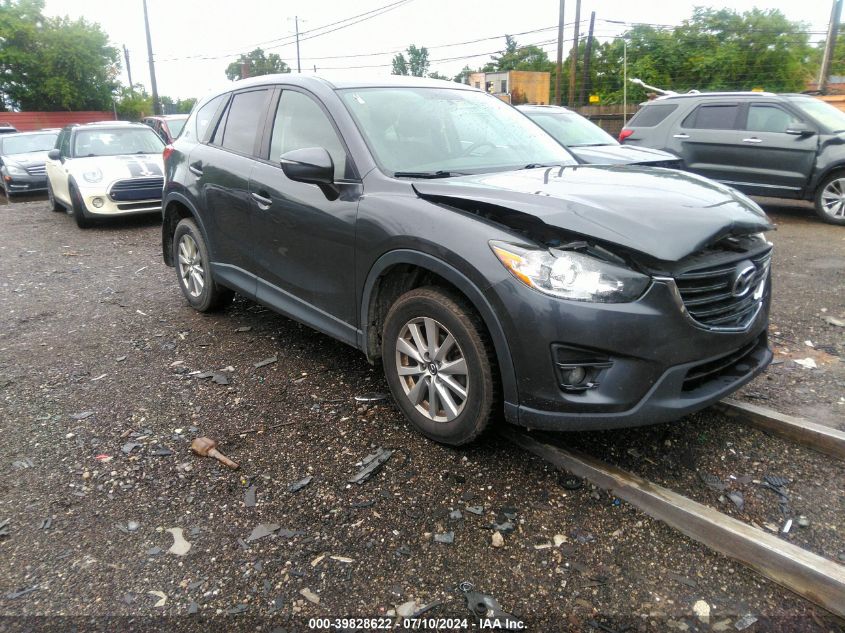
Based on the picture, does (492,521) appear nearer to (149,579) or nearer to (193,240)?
(149,579)

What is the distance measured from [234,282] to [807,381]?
12.7 feet

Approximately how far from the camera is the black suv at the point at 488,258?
8.38 ft

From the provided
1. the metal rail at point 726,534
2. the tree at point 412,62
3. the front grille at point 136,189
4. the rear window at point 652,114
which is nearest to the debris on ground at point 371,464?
the metal rail at point 726,534

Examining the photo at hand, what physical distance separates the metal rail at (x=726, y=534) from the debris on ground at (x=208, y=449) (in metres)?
1.59

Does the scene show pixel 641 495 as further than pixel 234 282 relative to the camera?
No

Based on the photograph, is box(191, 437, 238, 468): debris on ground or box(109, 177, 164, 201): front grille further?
box(109, 177, 164, 201): front grille

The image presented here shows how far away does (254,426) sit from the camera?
3520 millimetres

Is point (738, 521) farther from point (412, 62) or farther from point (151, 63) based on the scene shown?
point (412, 62)

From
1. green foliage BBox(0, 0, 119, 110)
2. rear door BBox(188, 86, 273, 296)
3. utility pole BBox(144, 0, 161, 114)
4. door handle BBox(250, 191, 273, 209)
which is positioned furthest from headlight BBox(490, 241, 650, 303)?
green foliage BBox(0, 0, 119, 110)

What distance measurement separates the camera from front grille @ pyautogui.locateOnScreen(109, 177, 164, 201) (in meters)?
9.69

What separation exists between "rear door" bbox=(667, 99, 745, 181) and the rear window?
1.21 feet

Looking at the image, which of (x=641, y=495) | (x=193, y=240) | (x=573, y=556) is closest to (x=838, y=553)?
(x=641, y=495)

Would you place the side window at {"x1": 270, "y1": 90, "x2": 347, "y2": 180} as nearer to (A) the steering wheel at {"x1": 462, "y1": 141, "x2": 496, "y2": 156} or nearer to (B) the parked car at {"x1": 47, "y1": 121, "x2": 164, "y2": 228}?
(A) the steering wheel at {"x1": 462, "y1": 141, "x2": 496, "y2": 156}

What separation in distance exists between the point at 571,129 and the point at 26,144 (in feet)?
42.8
